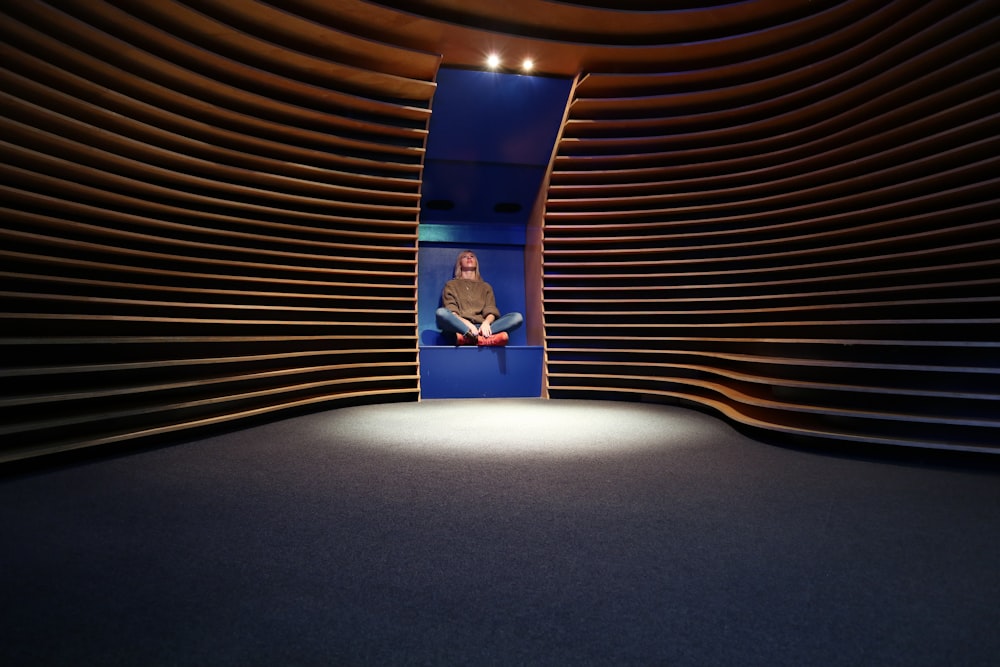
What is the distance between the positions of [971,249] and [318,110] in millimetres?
4622

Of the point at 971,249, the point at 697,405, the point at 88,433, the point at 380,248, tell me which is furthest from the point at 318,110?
the point at 971,249

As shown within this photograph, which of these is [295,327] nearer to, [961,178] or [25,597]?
[25,597]

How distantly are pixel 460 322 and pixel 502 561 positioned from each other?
155 inches

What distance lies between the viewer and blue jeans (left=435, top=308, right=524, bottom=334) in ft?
17.6

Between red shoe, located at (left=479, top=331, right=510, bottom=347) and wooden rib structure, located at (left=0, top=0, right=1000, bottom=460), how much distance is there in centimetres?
49

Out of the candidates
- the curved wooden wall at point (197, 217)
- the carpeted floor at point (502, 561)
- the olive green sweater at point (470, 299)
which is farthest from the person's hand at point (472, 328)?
the carpeted floor at point (502, 561)

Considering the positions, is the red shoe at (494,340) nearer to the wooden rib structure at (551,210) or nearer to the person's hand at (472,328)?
the person's hand at (472,328)

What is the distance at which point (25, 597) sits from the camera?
1.31 meters

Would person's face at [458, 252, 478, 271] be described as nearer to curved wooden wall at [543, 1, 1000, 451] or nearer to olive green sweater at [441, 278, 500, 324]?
olive green sweater at [441, 278, 500, 324]

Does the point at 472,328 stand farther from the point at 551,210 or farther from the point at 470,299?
the point at 551,210

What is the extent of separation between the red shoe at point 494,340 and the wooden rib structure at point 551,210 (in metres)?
0.49

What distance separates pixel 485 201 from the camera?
577 cm

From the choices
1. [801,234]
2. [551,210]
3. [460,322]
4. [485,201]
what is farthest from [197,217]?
[801,234]

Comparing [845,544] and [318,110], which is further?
[318,110]
